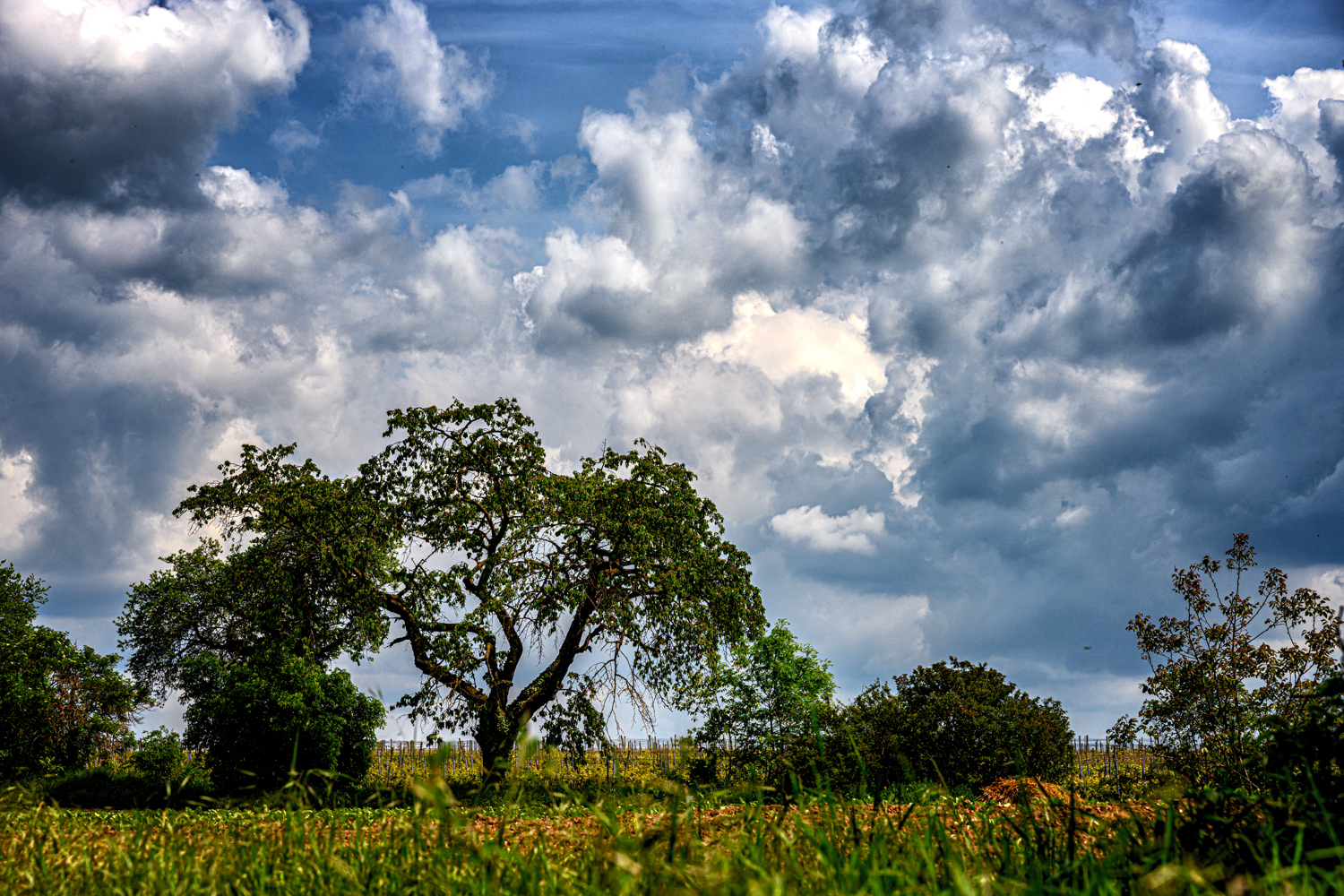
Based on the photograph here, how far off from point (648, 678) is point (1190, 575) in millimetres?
10287

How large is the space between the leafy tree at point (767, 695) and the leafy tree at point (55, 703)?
1339cm

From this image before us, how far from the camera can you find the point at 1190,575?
14.2 metres

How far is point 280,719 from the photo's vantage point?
59.5 ft

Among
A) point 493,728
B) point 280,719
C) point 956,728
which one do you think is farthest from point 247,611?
point 956,728

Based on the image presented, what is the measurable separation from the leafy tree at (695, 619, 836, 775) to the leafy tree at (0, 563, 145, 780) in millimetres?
→ 13392

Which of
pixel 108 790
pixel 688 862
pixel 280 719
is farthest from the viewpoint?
pixel 108 790

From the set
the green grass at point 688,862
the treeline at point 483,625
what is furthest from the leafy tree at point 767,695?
the green grass at point 688,862

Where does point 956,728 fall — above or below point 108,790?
above

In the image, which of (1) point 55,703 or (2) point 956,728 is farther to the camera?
(1) point 55,703

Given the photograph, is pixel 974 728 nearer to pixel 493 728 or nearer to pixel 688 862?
pixel 493 728

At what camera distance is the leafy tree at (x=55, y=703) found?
59.7 feet

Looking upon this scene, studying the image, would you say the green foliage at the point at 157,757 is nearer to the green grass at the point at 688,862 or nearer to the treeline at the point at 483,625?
the treeline at the point at 483,625

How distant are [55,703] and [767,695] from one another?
52.3 ft

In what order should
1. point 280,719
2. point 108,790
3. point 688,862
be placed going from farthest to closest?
point 108,790 < point 280,719 < point 688,862
